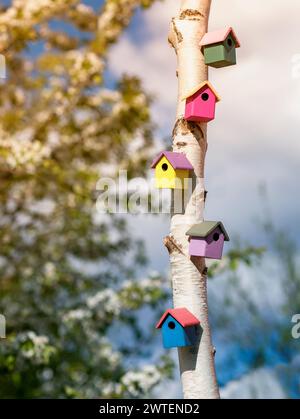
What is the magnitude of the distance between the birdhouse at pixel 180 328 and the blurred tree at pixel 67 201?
132 inches

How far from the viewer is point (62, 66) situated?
7.64 metres

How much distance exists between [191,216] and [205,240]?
212 mm

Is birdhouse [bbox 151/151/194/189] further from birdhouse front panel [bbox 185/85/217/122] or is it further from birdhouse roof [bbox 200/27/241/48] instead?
birdhouse roof [bbox 200/27/241/48]

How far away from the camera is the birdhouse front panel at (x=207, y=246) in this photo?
10.7ft

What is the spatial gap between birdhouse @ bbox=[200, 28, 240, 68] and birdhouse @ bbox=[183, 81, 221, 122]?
16cm

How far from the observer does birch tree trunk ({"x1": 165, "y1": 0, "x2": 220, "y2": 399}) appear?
10.7 ft

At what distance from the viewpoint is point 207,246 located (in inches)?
128

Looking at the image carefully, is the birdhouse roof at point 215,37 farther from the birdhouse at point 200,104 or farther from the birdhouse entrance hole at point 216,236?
the birdhouse entrance hole at point 216,236

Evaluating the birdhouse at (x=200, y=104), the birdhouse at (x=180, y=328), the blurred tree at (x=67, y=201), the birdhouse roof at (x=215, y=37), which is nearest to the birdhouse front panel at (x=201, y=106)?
the birdhouse at (x=200, y=104)

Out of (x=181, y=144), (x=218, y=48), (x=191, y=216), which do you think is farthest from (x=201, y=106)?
(x=191, y=216)

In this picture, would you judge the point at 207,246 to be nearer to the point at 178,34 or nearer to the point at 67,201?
the point at 178,34

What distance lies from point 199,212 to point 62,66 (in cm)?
478
